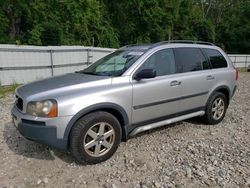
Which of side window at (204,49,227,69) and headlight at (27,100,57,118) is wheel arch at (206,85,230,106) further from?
headlight at (27,100,57,118)

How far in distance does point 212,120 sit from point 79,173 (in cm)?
311

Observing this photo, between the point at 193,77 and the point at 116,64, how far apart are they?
1465mm

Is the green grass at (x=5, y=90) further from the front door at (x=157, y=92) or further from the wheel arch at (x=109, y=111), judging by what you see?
the front door at (x=157, y=92)

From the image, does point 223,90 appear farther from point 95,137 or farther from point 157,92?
point 95,137

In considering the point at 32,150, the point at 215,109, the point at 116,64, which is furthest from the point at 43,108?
the point at 215,109

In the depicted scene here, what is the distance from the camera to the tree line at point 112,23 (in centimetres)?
1819

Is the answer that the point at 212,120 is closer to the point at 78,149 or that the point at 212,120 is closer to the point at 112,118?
the point at 112,118

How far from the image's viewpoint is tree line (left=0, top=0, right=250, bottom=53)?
1819cm

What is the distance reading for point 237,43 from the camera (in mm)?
38969

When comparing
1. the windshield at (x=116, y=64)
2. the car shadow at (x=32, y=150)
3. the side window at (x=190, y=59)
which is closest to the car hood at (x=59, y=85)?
the windshield at (x=116, y=64)

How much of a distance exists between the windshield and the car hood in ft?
0.83

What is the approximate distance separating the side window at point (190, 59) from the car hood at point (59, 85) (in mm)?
1520

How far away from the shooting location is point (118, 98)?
384 cm

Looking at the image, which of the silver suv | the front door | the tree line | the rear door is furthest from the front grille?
the tree line
